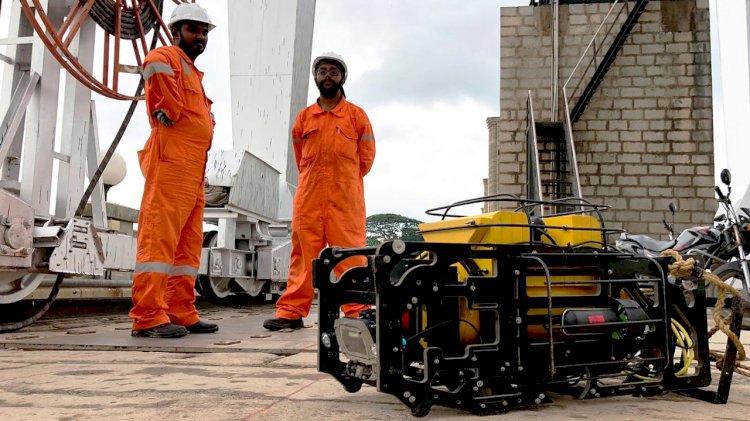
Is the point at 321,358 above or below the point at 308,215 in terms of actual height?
below

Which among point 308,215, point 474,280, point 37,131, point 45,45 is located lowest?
point 474,280

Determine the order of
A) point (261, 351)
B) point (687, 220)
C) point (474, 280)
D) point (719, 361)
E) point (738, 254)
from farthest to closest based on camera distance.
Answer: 1. point (687, 220)
2. point (738, 254)
3. point (261, 351)
4. point (719, 361)
5. point (474, 280)

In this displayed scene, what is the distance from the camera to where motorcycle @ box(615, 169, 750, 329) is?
4.81 meters

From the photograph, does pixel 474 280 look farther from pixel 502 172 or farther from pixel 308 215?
pixel 502 172

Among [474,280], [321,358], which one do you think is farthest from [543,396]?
[321,358]

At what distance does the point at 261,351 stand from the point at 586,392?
1.58m

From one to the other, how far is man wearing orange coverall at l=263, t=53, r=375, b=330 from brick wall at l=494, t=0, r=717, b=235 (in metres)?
6.60

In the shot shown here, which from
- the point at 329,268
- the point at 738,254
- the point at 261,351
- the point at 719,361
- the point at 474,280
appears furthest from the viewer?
the point at 738,254

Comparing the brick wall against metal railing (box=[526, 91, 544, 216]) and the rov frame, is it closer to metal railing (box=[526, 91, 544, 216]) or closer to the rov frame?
metal railing (box=[526, 91, 544, 216])

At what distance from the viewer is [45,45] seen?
4.12m

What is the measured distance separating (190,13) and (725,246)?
4.36 metres

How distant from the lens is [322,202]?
13.0 feet

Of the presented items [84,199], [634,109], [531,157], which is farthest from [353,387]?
[634,109]

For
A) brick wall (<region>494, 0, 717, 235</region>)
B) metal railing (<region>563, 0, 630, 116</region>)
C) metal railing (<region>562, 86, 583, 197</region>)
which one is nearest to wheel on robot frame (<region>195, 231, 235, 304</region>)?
metal railing (<region>562, 86, 583, 197</region>)
